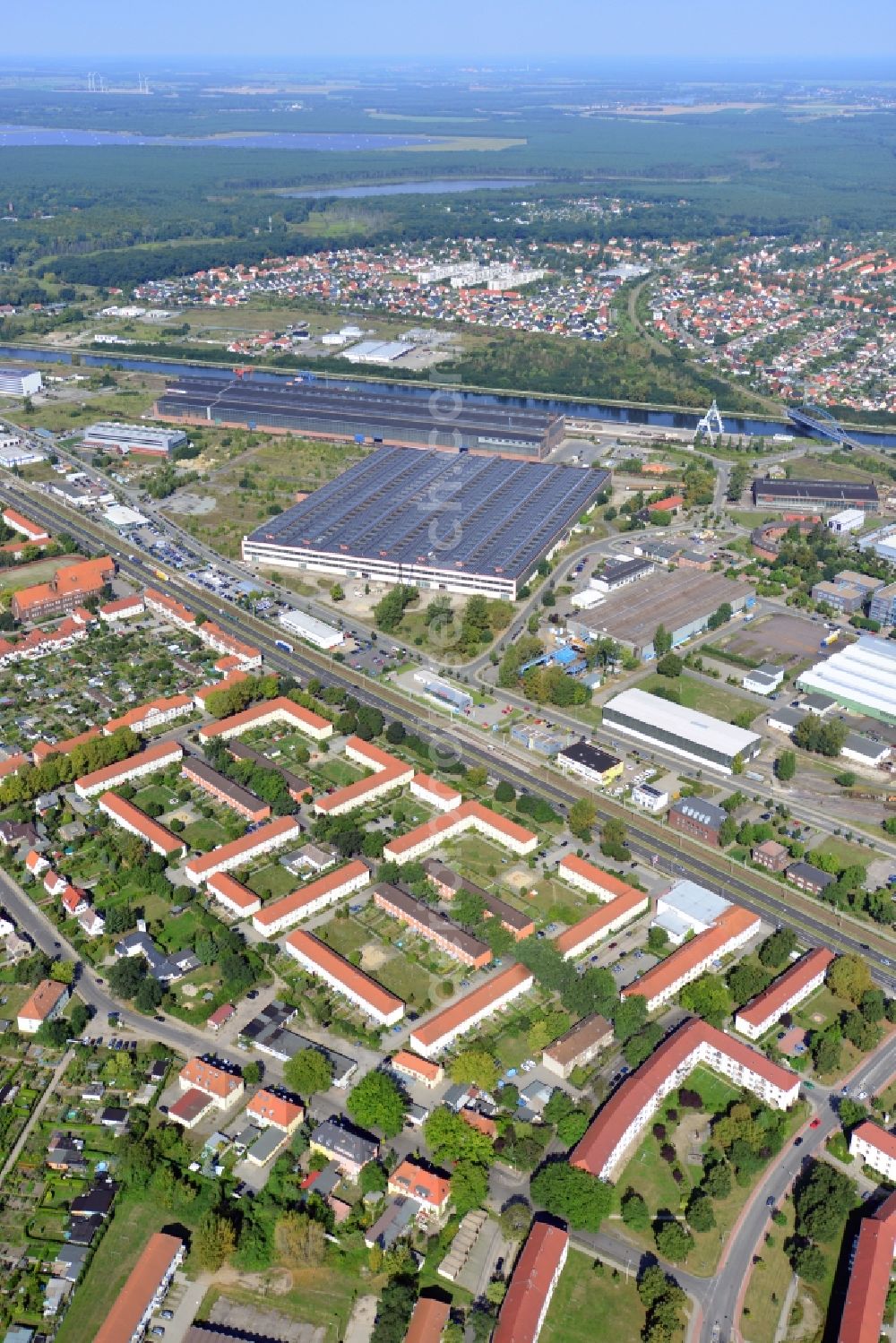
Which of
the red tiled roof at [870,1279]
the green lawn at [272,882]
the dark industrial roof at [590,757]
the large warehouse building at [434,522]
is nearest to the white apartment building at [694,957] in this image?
the red tiled roof at [870,1279]

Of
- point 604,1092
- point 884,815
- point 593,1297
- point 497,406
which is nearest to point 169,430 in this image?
point 497,406

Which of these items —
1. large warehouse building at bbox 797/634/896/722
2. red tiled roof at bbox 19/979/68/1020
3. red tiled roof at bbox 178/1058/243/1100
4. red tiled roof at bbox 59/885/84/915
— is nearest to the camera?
red tiled roof at bbox 178/1058/243/1100

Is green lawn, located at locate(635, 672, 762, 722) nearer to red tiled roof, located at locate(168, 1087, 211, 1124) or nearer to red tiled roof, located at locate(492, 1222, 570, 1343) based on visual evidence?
red tiled roof, located at locate(492, 1222, 570, 1343)

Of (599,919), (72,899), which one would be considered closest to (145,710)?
(72,899)

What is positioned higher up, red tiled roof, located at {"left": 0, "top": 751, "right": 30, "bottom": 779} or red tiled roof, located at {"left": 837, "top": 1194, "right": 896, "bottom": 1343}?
red tiled roof, located at {"left": 0, "top": 751, "right": 30, "bottom": 779}

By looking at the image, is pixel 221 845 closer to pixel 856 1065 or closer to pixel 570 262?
pixel 856 1065

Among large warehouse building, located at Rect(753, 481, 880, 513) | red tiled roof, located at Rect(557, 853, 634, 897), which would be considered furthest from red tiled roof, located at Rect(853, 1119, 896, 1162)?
large warehouse building, located at Rect(753, 481, 880, 513)

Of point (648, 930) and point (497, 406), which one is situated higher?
point (497, 406)
